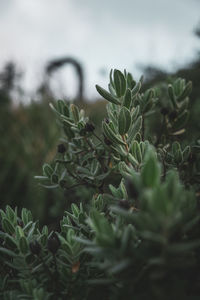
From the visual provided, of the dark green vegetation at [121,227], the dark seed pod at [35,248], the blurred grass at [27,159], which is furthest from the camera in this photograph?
the blurred grass at [27,159]

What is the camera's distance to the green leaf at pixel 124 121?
89 centimetres

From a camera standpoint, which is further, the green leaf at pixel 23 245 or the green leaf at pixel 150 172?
the green leaf at pixel 23 245

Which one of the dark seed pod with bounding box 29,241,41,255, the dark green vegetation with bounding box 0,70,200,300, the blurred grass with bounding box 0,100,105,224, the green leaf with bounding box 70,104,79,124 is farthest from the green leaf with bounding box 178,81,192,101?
the blurred grass with bounding box 0,100,105,224

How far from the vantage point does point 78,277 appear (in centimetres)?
81

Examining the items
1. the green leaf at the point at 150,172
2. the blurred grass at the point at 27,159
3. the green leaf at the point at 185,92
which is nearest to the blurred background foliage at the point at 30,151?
the blurred grass at the point at 27,159

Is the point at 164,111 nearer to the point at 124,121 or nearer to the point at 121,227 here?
the point at 124,121

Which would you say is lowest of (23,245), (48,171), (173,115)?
(23,245)

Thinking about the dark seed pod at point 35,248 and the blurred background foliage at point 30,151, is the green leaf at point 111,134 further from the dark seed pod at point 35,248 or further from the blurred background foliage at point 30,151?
the blurred background foliage at point 30,151

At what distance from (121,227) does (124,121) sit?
325 mm

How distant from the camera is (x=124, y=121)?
90 cm

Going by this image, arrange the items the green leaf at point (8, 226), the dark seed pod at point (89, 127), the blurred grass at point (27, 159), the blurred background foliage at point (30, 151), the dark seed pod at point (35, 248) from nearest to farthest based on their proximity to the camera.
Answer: the dark seed pod at point (35, 248), the green leaf at point (8, 226), the dark seed pod at point (89, 127), the blurred background foliage at point (30, 151), the blurred grass at point (27, 159)

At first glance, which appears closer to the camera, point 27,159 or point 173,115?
point 173,115

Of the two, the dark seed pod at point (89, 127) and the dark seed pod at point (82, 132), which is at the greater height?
the dark seed pod at point (89, 127)

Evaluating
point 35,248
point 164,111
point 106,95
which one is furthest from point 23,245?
point 164,111
